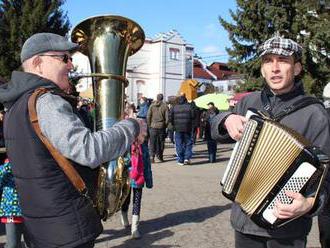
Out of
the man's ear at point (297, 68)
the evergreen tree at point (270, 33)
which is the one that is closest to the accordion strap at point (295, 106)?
the man's ear at point (297, 68)

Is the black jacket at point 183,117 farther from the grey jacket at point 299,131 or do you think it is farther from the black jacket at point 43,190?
the black jacket at point 43,190

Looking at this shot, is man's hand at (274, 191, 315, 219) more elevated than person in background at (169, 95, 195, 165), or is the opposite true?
man's hand at (274, 191, 315, 219)

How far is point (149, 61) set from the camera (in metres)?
54.5

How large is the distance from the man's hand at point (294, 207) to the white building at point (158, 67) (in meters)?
49.3

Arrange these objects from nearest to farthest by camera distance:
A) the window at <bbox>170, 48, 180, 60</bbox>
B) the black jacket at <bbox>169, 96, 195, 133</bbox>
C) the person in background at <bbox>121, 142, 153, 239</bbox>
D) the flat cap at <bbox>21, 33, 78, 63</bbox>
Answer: the flat cap at <bbox>21, 33, 78, 63</bbox> < the person in background at <bbox>121, 142, 153, 239</bbox> < the black jacket at <bbox>169, 96, 195, 133</bbox> < the window at <bbox>170, 48, 180, 60</bbox>

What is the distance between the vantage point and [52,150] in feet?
8.28

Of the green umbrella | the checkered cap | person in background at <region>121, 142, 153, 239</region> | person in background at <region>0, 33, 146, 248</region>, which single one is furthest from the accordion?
the green umbrella

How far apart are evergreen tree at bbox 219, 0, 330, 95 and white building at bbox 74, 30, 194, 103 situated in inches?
1063

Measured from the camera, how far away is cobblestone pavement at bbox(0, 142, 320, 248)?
6.00 m

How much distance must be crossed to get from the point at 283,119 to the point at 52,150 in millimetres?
1313

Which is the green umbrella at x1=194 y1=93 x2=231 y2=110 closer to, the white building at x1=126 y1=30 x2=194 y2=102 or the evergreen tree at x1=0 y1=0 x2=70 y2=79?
the evergreen tree at x1=0 y1=0 x2=70 y2=79

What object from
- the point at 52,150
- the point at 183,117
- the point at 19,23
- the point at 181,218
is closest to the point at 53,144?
the point at 52,150

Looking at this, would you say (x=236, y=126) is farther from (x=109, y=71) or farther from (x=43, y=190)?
(x=109, y=71)

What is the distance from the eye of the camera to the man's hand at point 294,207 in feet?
8.29
